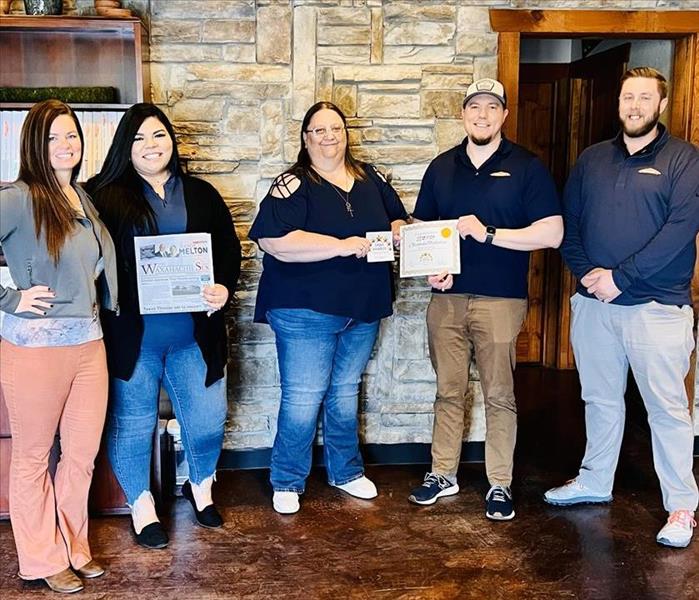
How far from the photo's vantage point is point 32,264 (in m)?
2.56

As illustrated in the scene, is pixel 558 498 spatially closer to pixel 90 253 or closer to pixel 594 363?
pixel 594 363

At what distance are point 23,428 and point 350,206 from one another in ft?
4.47

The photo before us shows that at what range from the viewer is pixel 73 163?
262 cm

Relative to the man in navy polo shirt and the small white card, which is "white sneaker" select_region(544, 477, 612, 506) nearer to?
the man in navy polo shirt

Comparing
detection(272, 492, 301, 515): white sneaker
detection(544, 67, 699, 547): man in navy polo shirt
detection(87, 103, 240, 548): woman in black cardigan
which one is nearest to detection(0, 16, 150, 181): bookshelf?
detection(87, 103, 240, 548): woman in black cardigan

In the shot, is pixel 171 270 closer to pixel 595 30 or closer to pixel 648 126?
pixel 648 126

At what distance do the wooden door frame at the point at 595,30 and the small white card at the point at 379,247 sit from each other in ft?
2.98

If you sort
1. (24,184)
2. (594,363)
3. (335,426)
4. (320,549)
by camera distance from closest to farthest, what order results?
(24,184) < (320,549) < (594,363) < (335,426)

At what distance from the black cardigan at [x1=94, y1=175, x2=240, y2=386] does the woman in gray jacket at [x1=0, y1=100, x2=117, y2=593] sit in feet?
0.36

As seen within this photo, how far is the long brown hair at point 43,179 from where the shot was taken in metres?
2.54

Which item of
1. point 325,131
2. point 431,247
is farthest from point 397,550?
point 325,131

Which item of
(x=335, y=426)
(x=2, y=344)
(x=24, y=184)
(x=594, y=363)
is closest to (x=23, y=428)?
(x=2, y=344)

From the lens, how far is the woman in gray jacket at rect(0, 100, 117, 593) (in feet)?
8.36

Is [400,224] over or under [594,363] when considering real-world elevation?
over
